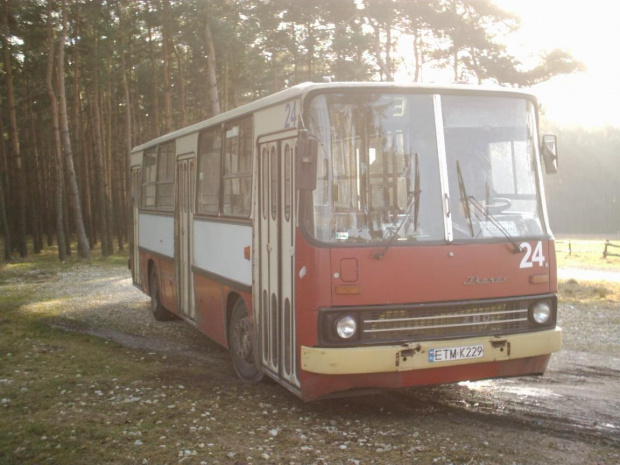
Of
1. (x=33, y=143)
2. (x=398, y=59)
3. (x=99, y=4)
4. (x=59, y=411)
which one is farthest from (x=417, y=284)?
(x=33, y=143)

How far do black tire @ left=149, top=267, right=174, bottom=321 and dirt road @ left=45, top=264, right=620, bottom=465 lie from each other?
9.71 ft

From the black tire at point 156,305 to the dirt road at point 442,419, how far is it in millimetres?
2958

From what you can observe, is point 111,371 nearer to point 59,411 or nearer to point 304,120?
point 59,411

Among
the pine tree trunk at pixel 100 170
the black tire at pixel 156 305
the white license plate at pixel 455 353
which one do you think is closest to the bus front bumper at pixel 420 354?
the white license plate at pixel 455 353

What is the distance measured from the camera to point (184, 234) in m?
11.3

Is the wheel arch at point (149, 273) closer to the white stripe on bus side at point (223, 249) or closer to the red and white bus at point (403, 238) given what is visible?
the white stripe on bus side at point (223, 249)

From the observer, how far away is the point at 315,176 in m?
6.59

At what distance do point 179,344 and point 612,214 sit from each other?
72.5m

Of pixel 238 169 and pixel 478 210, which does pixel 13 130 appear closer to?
pixel 238 169

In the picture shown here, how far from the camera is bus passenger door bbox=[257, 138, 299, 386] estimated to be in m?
7.27

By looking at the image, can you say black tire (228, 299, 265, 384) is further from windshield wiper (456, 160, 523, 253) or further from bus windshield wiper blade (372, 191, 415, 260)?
windshield wiper (456, 160, 523, 253)

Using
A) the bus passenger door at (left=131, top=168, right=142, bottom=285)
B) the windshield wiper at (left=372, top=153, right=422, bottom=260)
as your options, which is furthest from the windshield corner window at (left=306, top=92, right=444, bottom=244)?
the bus passenger door at (left=131, top=168, right=142, bottom=285)

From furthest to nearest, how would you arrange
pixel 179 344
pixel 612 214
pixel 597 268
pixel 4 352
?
pixel 612 214 → pixel 597 268 → pixel 179 344 → pixel 4 352

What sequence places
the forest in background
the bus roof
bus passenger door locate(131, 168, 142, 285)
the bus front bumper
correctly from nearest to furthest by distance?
the bus front bumper → the bus roof → bus passenger door locate(131, 168, 142, 285) → the forest in background
